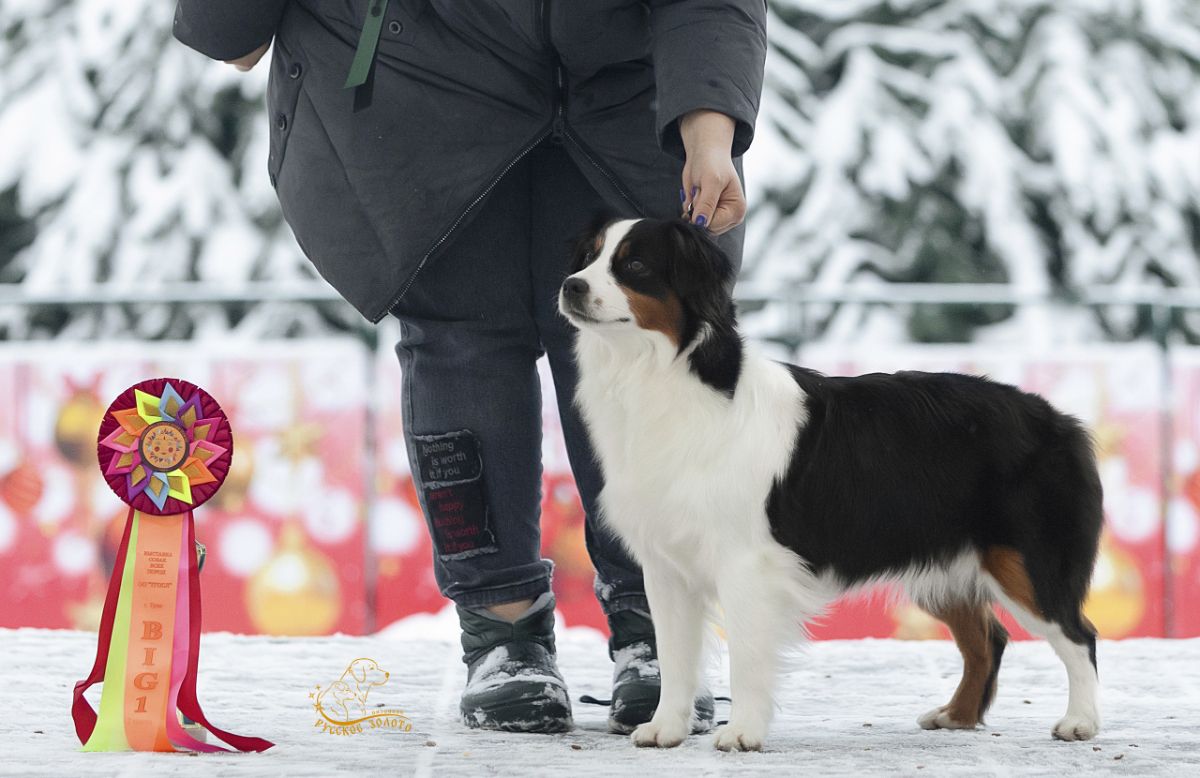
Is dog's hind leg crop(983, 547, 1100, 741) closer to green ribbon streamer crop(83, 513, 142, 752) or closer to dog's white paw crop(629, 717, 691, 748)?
dog's white paw crop(629, 717, 691, 748)

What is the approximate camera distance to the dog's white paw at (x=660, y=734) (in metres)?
2.38

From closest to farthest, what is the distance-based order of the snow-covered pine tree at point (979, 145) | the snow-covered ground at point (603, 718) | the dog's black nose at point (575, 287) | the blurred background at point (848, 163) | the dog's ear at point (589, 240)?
the snow-covered ground at point (603, 718) → the dog's black nose at point (575, 287) → the dog's ear at point (589, 240) → the blurred background at point (848, 163) → the snow-covered pine tree at point (979, 145)

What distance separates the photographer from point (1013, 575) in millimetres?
2504

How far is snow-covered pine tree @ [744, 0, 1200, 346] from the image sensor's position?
8.71m

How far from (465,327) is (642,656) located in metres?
0.72

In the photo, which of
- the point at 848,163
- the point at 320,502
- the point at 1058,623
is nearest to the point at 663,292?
the point at 1058,623

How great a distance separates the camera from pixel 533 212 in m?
2.70

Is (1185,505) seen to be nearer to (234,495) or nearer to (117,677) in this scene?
(234,495)

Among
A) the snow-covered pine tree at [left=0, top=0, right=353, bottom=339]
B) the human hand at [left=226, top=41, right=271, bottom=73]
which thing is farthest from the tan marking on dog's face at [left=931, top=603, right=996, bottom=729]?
the snow-covered pine tree at [left=0, top=0, right=353, bottom=339]

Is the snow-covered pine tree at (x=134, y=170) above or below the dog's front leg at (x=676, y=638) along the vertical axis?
above

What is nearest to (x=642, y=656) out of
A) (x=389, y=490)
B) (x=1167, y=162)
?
→ (x=389, y=490)

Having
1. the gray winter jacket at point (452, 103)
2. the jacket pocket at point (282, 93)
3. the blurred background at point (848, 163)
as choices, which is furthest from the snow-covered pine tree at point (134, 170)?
the gray winter jacket at point (452, 103)

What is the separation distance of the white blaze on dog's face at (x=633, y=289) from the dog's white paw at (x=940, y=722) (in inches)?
34.0

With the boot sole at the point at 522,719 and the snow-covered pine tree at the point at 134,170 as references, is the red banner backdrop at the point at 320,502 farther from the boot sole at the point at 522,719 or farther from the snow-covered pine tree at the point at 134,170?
the snow-covered pine tree at the point at 134,170
